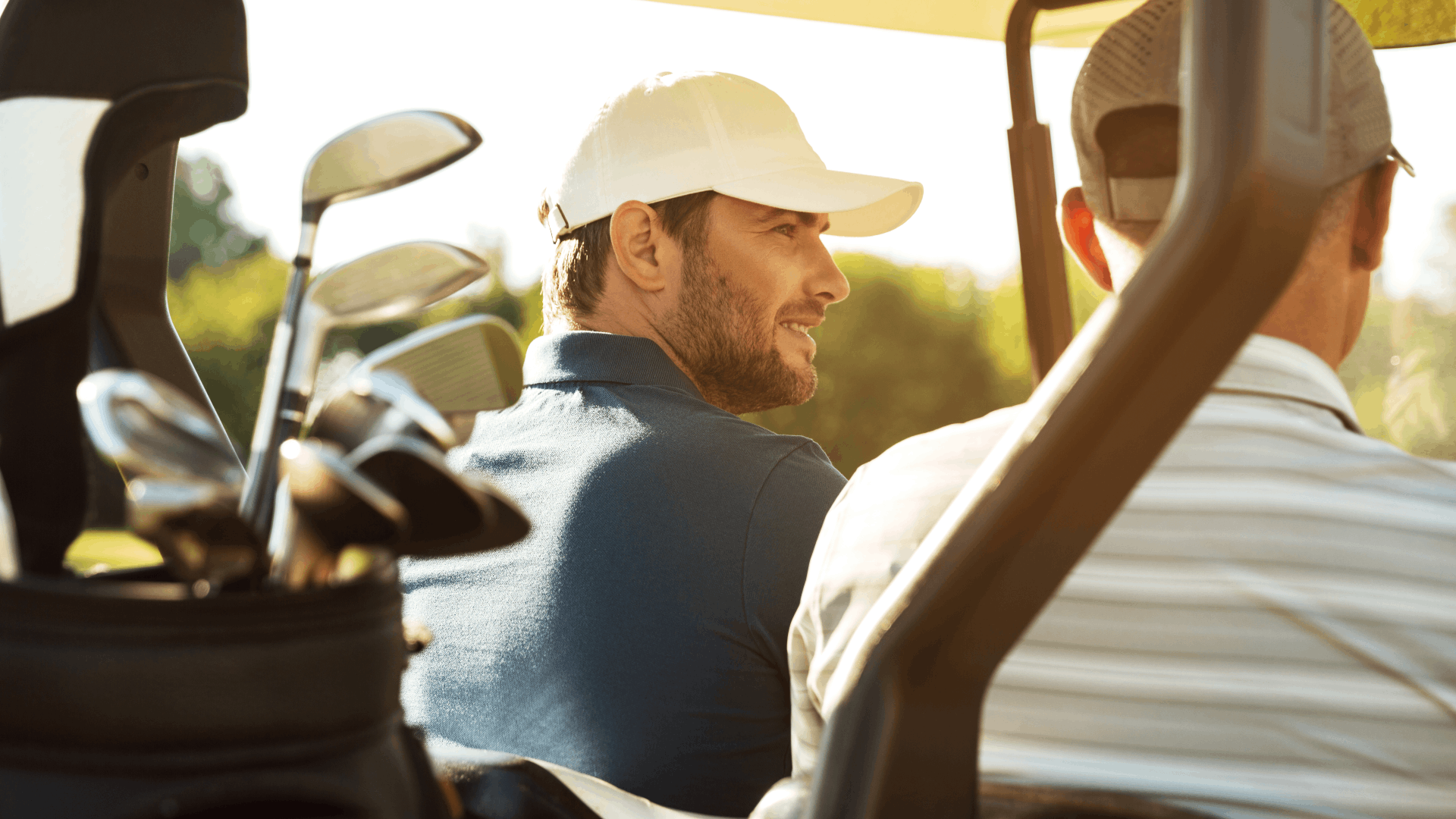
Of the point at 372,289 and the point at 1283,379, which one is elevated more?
the point at 372,289

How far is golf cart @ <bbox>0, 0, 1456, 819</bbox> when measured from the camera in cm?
44

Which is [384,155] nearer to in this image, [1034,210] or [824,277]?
[1034,210]

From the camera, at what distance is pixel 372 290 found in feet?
2.25

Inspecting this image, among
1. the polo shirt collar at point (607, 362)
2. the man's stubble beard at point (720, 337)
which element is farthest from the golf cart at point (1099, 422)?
the man's stubble beard at point (720, 337)

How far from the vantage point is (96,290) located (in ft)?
3.18

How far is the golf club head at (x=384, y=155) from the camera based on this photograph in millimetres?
696

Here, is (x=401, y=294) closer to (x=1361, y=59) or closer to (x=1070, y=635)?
(x=1070, y=635)

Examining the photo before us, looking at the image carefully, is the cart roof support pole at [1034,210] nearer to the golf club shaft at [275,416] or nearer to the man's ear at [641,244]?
the man's ear at [641,244]

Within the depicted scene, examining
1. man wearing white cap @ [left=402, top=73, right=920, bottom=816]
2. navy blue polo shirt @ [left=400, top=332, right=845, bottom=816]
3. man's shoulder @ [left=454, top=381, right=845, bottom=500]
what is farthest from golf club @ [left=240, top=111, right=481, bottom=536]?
man's shoulder @ [left=454, top=381, right=845, bottom=500]

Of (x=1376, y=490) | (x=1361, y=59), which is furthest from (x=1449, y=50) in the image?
(x=1376, y=490)

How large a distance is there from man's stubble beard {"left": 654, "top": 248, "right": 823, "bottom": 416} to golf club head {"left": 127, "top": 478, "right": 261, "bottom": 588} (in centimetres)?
143

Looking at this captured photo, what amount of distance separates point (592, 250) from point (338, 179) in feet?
4.16

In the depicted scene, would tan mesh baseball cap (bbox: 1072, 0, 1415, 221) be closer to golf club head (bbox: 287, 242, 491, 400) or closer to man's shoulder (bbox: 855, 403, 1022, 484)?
man's shoulder (bbox: 855, 403, 1022, 484)

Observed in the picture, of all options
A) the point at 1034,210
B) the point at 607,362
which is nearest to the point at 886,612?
the point at 607,362
